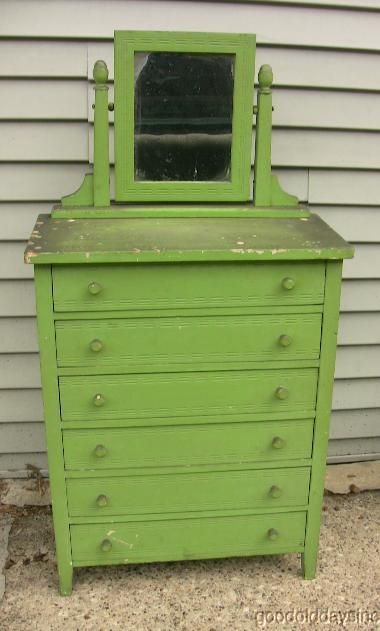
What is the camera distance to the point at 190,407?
2262 mm

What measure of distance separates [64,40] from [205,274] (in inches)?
47.3

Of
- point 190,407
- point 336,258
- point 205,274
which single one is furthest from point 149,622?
point 336,258

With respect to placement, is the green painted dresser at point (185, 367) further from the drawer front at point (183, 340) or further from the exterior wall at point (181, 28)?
the exterior wall at point (181, 28)

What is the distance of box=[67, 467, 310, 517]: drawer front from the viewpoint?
2.34m

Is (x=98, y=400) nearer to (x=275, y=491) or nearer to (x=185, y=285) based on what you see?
(x=185, y=285)

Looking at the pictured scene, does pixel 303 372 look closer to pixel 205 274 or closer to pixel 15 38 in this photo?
pixel 205 274

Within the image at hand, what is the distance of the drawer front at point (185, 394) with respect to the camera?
2.21 m

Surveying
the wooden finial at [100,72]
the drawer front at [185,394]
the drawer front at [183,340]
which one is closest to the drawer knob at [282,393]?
the drawer front at [185,394]

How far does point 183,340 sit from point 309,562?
1060 mm

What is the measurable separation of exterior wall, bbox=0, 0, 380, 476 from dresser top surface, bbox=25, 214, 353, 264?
0.45 meters

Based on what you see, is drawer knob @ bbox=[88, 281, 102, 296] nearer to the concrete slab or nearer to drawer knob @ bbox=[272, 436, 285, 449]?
drawer knob @ bbox=[272, 436, 285, 449]

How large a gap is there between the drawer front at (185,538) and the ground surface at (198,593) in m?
0.16

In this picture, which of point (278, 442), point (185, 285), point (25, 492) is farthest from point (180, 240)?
point (25, 492)

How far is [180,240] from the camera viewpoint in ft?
7.04
